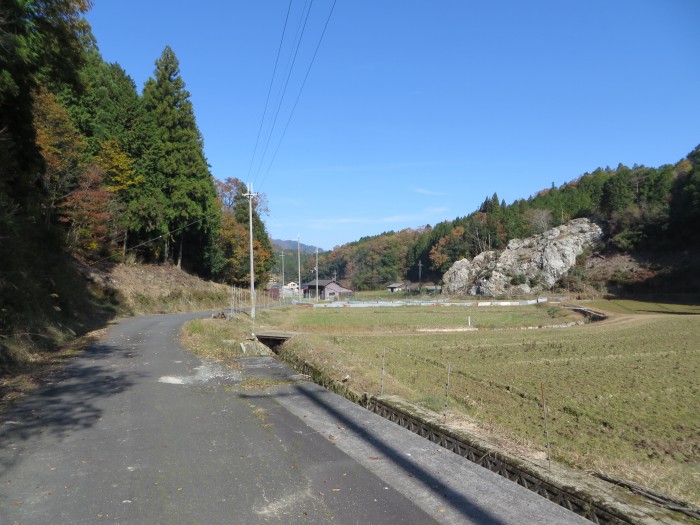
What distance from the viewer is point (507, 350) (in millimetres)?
24938

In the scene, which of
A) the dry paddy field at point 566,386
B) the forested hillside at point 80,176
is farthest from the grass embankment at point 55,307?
the dry paddy field at point 566,386

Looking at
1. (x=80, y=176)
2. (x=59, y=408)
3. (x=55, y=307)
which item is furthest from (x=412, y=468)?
(x=80, y=176)

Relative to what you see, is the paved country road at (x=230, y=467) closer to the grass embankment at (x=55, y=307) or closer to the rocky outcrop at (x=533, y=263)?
the grass embankment at (x=55, y=307)

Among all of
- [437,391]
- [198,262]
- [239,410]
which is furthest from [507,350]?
[198,262]

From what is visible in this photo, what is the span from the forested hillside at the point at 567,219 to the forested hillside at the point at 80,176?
72172mm

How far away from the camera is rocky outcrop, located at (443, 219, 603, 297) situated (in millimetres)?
Result: 94875

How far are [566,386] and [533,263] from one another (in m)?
89.1

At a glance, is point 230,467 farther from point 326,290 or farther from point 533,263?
point 326,290

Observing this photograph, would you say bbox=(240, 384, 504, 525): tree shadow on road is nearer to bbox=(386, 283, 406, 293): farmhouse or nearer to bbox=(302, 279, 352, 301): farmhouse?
bbox=(302, 279, 352, 301): farmhouse

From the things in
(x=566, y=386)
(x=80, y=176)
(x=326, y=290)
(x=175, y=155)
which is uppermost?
(x=175, y=155)

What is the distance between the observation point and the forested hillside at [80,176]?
13.2 m

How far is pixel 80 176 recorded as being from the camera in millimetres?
32125

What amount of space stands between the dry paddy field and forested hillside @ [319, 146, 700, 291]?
58.2 m

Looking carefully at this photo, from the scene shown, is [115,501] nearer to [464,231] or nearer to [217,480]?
[217,480]
